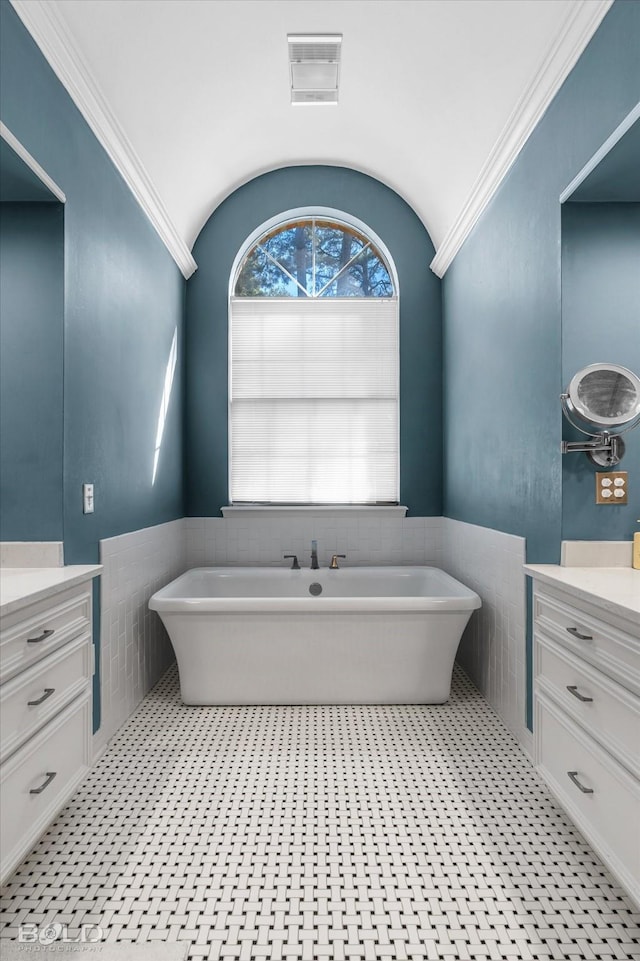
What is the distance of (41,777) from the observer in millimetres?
1760

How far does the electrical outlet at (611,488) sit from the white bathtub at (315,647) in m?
0.86

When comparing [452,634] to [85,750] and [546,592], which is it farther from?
[85,750]

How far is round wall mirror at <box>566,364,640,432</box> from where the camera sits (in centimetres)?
210

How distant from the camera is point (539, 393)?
2393 mm

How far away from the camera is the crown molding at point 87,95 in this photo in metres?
1.93

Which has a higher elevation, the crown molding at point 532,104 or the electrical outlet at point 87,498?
the crown molding at point 532,104

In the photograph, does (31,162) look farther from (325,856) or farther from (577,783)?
(577,783)

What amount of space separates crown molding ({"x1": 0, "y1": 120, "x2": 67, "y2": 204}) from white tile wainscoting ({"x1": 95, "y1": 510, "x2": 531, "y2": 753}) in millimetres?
1423

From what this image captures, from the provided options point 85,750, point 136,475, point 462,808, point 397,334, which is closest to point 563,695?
point 462,808

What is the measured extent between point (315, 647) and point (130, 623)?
0.94m

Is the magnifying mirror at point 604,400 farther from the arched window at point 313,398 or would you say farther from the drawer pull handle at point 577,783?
the arched window at point 313,398

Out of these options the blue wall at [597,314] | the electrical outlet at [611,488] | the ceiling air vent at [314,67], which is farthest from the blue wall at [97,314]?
the electrical outlet at [611,488]


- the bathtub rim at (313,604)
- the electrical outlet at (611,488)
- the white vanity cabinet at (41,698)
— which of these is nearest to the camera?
the white vanity cabinet at (41,698)

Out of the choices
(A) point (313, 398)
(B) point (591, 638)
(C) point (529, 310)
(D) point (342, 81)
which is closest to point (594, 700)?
(B) point (591, 638)
